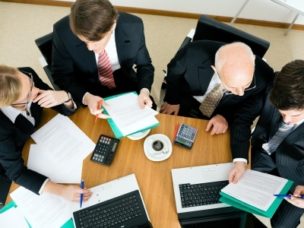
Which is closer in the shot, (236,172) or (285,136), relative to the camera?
(236,172)

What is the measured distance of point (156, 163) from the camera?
162cm

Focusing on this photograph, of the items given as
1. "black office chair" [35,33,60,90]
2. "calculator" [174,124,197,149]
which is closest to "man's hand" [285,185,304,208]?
"calculator" [174,124,197,149]

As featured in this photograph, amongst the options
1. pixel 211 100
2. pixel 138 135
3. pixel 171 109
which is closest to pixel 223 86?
pixel 211 100

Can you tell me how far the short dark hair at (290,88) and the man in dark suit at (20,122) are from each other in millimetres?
1059

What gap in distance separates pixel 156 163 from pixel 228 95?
64 cm

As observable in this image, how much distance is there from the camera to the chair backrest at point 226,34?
6.14 feet

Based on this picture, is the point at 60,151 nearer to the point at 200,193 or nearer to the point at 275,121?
the point at 200,193

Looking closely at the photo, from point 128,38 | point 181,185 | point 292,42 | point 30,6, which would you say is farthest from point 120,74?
point 292,42

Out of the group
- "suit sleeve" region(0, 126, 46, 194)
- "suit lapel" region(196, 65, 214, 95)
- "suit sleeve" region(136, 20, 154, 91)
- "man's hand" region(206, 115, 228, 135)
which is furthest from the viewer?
"suit sleeve" region(136, 20, 154, 91)

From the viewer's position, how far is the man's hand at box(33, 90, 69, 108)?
5.34 feet

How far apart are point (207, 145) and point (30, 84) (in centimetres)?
101

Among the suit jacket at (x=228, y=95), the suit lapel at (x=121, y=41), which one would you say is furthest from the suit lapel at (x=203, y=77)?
the suit lapel at (x=121, y=41)

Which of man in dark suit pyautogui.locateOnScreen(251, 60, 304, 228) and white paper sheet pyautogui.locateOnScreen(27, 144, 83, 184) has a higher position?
man in dark suit pyautogui.locateOnScreen(251, 60, 304, 228)

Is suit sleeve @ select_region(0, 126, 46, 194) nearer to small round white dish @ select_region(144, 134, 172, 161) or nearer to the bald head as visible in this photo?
small round white dish @ select_region(144, 134, 172, 161)
